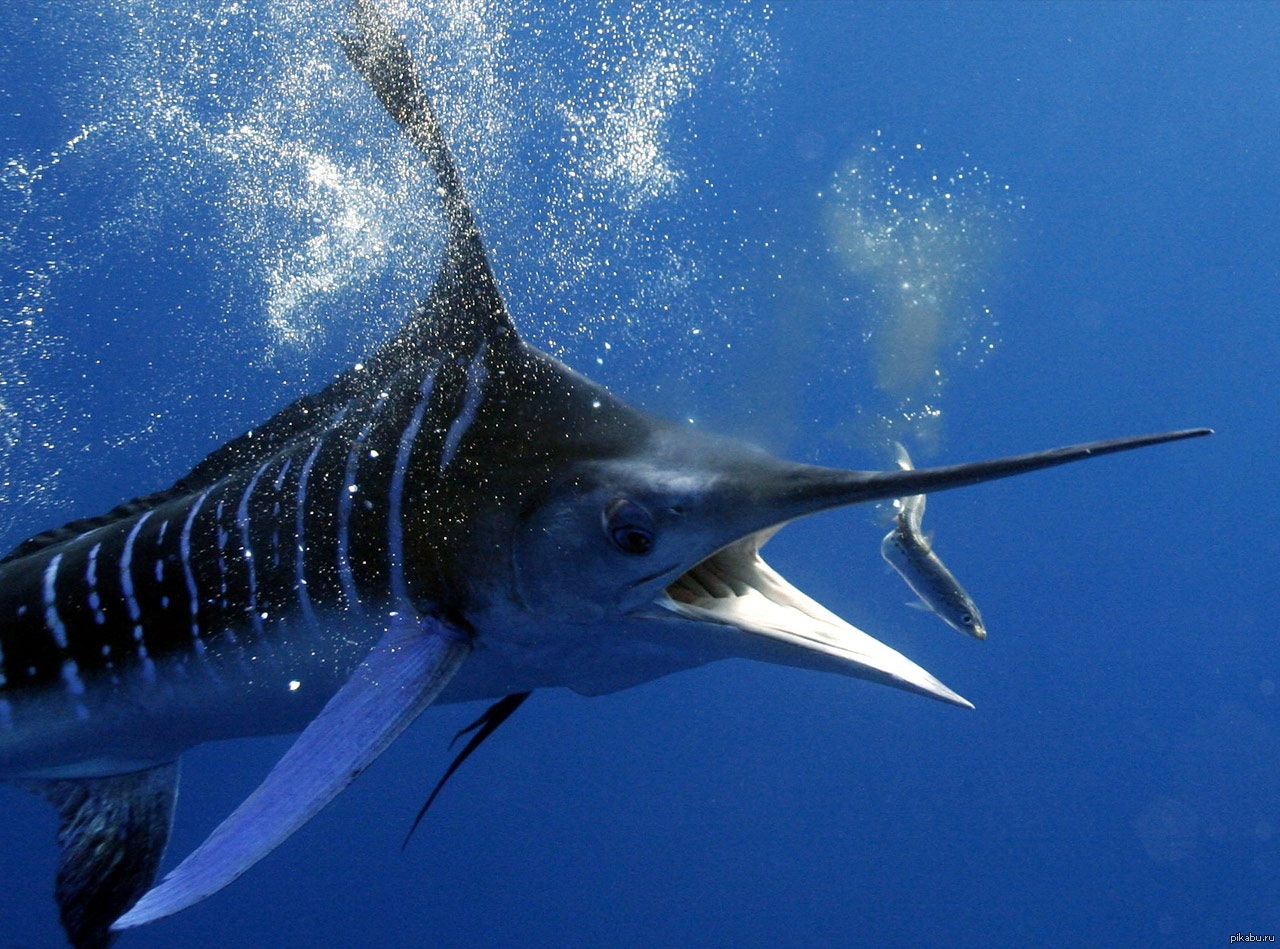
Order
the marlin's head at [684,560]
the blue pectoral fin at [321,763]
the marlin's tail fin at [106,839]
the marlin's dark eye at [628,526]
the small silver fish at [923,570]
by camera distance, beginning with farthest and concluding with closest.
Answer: the small silver fish at [923,570]
the marlin's tail fin at [106,839]
the marlin's dark eye at [628,526]
the marlin's head at [684,560]
the blue pectoral fin at [321,763]

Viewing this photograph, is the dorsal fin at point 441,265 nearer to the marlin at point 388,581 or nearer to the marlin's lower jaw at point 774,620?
the marlin at point 388,581

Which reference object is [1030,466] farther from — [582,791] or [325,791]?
[582,791]

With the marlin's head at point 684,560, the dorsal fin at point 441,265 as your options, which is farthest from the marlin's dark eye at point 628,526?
the dorsal fin at point 441,265

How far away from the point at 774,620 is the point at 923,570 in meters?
2.97

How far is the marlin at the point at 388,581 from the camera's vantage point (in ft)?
6.46

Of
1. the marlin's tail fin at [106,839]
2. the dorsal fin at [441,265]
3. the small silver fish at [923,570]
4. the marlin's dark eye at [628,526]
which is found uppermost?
the small silver fish at [923,570]

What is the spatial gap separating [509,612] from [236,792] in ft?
52.4

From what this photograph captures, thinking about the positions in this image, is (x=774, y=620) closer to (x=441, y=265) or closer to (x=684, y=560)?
(x=684, y=560)

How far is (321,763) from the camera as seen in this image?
1.87m

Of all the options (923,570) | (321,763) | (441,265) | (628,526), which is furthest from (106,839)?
(923,570)

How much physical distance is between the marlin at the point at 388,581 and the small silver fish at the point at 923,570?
2.57 meters

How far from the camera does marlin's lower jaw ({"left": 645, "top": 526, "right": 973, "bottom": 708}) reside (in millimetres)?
1983

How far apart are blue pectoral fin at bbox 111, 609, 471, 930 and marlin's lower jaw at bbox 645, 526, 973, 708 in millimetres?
575

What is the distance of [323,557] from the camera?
2.60 metres
